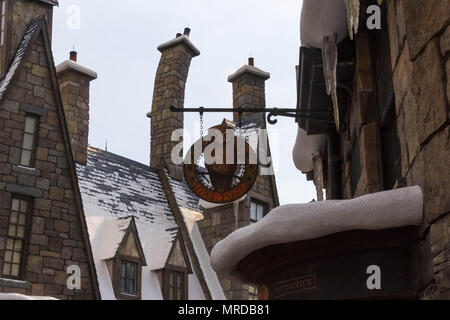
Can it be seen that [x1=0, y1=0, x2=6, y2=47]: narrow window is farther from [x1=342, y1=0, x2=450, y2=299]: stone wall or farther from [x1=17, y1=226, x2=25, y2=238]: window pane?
[x1=342, y1=0, x2=450, y2=299]: stone wall

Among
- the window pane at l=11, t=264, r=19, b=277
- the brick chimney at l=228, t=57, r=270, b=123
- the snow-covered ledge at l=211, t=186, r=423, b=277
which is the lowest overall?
the snow-covered ledge at l=211, t=186, r=423, b=277

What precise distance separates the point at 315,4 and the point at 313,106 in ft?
6.95

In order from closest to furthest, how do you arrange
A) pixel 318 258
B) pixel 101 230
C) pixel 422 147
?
pixel 422 147, pixel 318 258, pixel 101 230

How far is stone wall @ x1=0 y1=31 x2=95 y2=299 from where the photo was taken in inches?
601

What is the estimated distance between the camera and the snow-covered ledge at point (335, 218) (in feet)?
15.0

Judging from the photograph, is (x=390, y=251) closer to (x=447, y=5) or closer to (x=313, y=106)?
(x=447, y=5)

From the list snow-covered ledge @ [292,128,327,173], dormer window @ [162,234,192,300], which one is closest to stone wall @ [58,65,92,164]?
dormer window @ [162,234,192,300]

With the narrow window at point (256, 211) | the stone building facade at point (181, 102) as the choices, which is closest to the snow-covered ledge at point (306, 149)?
the narrow window at point (256, 211)

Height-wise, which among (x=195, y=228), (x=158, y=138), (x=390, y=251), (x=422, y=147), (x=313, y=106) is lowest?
(x=390, y=251)

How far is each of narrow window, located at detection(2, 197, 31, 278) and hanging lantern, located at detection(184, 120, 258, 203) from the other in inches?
182

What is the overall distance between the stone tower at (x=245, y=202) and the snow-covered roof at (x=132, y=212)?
0.51m

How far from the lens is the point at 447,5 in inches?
153

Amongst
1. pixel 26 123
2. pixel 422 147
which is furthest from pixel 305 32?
pixel 26 123

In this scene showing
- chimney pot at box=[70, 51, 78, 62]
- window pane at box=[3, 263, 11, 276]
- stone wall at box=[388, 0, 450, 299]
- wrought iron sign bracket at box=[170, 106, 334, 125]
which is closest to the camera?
stone wall at box=[388, 0, 450, 299]
